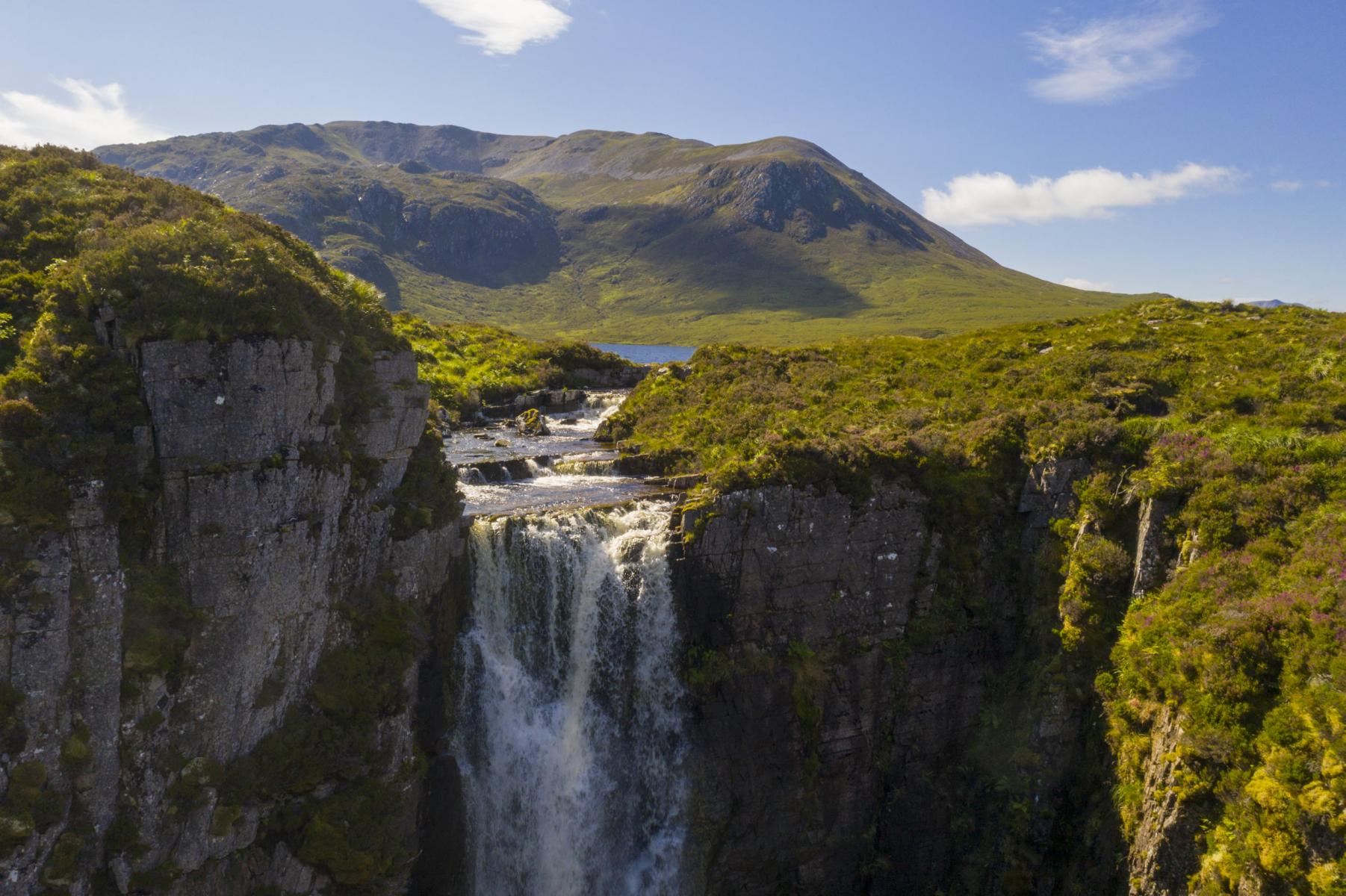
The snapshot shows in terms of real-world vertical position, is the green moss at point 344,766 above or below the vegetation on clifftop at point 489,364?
below

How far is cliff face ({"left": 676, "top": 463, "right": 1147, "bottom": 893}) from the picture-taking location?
27.8m

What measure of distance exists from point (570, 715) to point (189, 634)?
1327 cm

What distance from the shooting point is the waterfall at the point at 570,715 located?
27453 mm

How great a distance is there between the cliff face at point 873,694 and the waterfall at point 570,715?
4.56 feet

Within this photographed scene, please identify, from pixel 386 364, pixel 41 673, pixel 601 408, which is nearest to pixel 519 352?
pixel 601 408

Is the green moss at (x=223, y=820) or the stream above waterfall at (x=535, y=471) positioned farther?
the stream above waterfall at (x=535, y=471)

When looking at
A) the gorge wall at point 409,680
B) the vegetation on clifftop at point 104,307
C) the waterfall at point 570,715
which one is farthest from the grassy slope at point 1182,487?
the vegetation on clifftop at point 104,307

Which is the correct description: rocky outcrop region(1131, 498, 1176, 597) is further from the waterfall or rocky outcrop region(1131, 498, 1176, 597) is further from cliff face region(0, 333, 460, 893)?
cliff face region(0, 333, 460, 893)

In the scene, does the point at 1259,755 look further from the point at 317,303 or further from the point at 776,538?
the point at 317,303

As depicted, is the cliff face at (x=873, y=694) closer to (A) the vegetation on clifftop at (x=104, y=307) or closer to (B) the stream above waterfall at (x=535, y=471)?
(B) the stream above waterfall at (x=535, y=471)

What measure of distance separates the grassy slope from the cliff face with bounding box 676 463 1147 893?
3.22ft

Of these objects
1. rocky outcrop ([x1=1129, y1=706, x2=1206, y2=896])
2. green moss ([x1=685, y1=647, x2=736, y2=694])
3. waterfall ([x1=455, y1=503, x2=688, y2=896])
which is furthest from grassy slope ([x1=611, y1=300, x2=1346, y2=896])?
green moss ([x1=685, y1=647, x2=736, y2=694])

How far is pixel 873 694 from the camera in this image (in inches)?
1150

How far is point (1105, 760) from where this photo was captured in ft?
82.2
